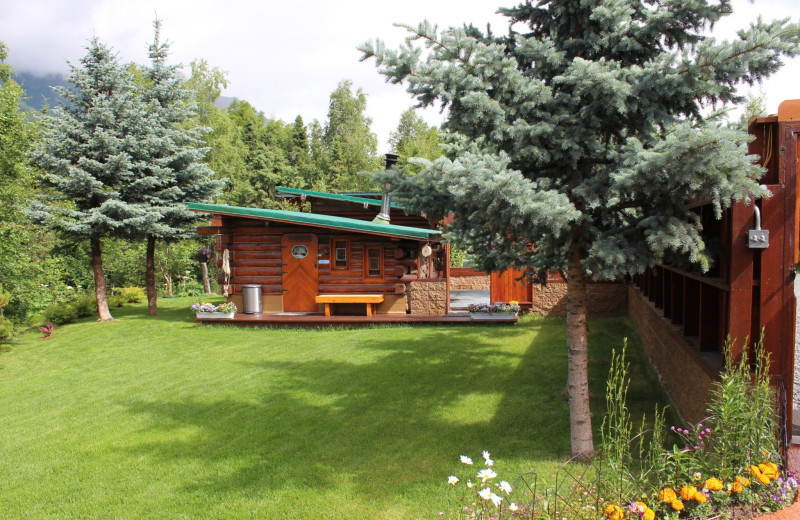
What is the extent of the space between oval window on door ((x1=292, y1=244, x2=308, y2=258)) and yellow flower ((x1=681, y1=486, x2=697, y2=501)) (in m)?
12.4

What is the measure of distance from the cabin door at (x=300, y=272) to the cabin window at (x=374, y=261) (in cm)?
146

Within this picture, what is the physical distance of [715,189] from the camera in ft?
12.3

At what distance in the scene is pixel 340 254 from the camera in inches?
593

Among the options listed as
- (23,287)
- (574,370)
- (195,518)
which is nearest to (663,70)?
(574,370)

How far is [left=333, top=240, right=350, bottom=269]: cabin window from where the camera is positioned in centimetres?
1499

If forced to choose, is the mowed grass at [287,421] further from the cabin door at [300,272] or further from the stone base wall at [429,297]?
the cabin door at [300,272]

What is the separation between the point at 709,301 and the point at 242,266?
1253cm

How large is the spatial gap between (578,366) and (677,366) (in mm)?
1640

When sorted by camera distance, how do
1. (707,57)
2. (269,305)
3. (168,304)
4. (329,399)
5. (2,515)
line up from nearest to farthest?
1. (707,57)
2. (2,515)
3. (329,399)
4. (269,305)
5. (168,304)

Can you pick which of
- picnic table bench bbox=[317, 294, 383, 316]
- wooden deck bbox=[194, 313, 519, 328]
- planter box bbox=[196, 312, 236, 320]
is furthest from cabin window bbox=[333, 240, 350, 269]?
planter box bbox=[196, 312, 236, 320]

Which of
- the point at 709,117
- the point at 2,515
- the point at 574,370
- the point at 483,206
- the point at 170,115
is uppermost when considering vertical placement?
the point at 170,115

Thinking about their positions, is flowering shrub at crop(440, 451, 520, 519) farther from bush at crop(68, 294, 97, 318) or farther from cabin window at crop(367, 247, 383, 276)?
bush at crop(68, 294, 97, 318)

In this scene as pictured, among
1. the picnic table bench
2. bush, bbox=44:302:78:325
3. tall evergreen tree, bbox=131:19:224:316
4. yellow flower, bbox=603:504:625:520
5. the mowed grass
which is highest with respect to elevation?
tall evergreen tree, bbox=131:19:224:316

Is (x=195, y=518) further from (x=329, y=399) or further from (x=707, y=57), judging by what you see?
(x=707, y=57)
